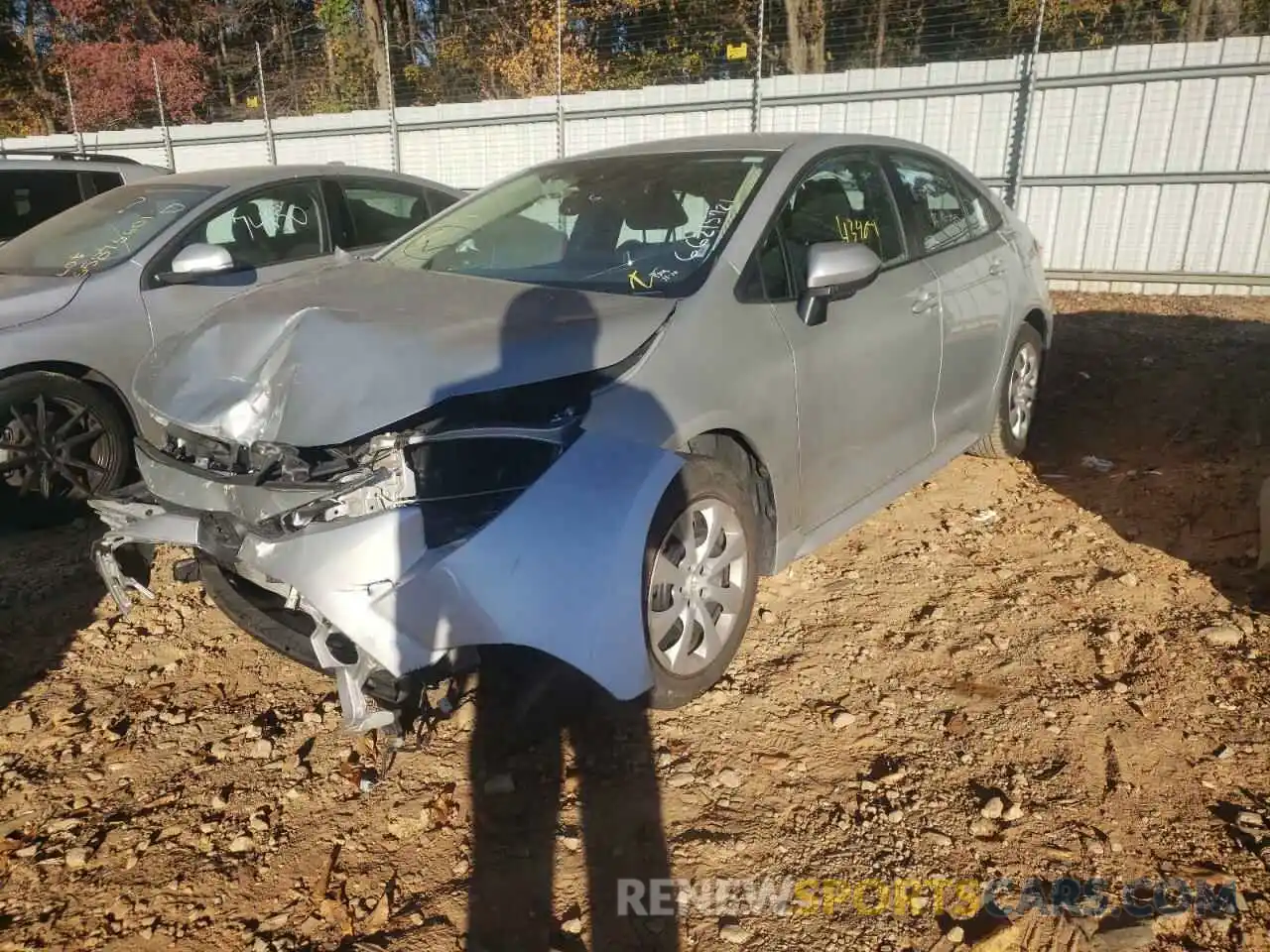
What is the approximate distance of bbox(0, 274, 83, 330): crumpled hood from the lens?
4.11 metres

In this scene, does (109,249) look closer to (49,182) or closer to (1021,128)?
(49,182)

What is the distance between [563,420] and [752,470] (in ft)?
2.61

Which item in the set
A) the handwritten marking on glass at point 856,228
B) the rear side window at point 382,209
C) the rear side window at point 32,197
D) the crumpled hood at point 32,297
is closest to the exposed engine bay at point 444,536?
the handwritten marking on glass at point 856,228

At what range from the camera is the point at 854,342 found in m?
3.30

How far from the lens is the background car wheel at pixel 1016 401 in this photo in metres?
4.63

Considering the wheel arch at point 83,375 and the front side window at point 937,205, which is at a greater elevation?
the front side window at point 937,205

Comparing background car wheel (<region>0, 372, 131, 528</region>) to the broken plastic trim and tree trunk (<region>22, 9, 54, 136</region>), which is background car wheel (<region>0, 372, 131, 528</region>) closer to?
the broken plastic trim

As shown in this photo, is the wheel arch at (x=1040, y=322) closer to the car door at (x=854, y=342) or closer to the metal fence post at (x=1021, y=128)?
the car door at (x=854, y=342)

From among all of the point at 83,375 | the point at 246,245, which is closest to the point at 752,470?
the point at 83,375

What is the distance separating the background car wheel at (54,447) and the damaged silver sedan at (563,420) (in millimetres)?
1664

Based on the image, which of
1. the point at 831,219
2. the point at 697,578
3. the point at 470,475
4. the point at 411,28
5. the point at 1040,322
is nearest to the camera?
the point at 470,475

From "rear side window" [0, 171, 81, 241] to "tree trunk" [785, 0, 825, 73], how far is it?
864cm

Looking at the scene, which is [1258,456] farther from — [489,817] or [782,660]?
[489,817]

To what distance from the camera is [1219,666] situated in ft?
9.68
